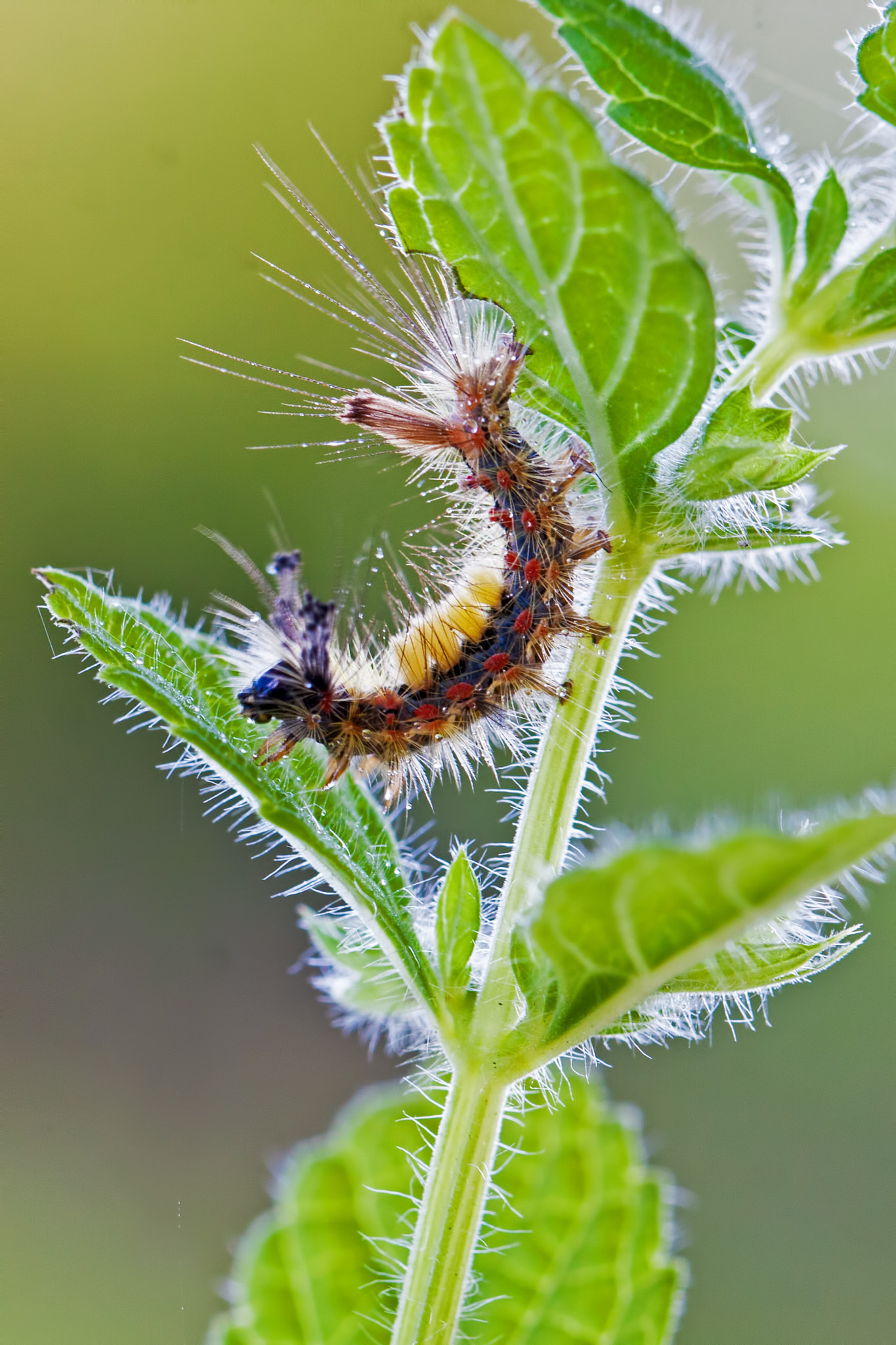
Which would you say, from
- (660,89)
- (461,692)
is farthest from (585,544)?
(660,89)

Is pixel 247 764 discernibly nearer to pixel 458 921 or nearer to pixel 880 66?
pixel 458 921

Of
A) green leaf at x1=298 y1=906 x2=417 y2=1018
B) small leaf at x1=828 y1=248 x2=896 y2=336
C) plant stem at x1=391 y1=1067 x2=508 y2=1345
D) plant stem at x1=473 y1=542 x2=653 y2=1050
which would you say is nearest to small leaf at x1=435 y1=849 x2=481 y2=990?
plant stem at x1=473 y1=542 x2=653 y2=1050

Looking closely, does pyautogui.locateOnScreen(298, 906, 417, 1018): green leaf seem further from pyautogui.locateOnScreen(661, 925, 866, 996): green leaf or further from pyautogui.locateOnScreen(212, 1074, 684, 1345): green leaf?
pyautogui.locateOnScreen(661, 925, 866, 996): green leaf

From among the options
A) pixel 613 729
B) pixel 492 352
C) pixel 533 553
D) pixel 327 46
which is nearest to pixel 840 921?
pixel 613 729

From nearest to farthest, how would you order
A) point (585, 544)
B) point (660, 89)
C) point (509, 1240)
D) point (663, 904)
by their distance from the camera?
point (663, 904), point (660, 89), point (585, 544), point (509, 1240)

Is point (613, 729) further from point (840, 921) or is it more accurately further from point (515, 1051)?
point (515, 1051)

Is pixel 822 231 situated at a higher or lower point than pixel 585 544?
higher
